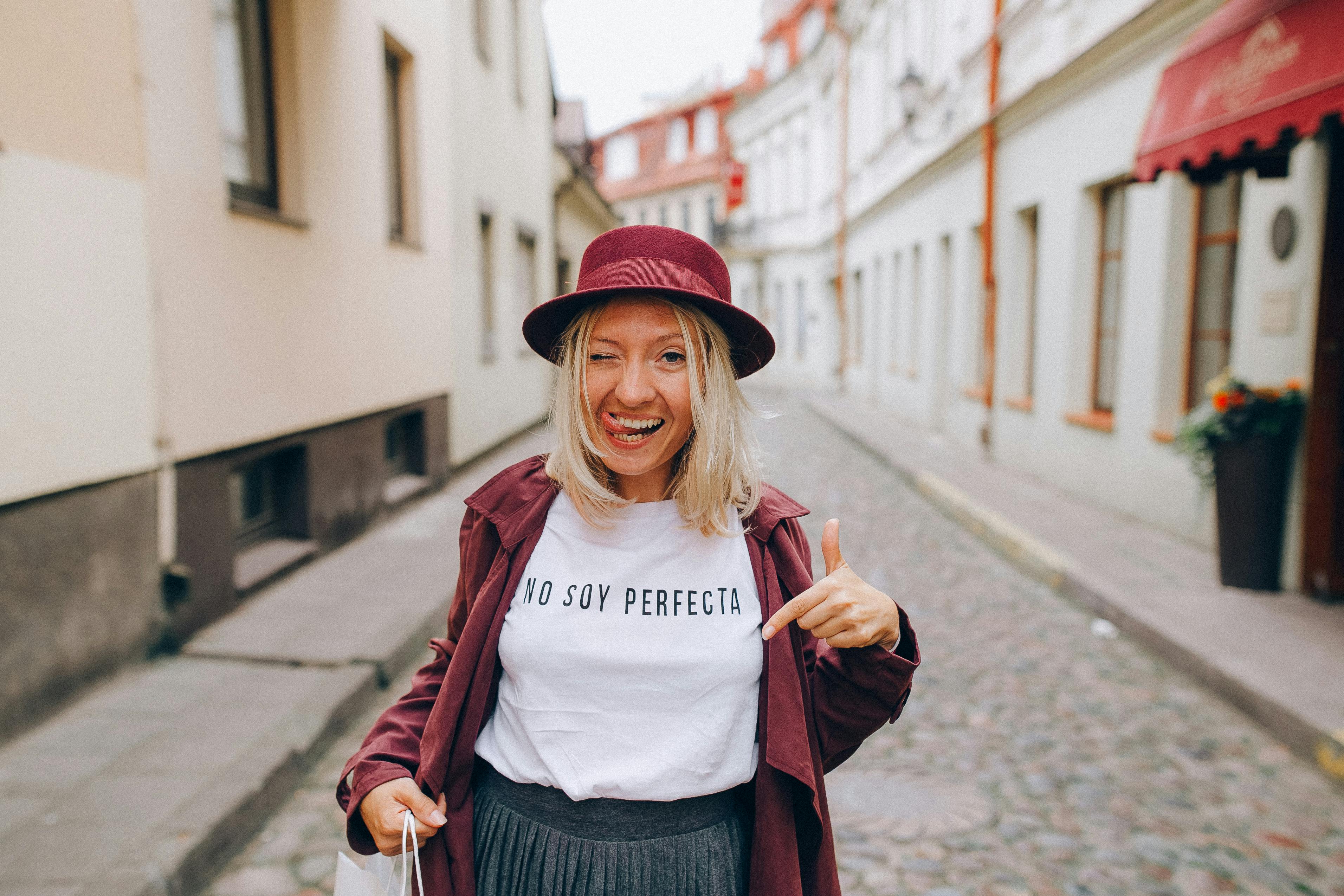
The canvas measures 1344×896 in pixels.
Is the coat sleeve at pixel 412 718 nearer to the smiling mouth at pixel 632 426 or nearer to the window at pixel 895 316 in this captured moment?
the smiling mouth at pixel 632 426

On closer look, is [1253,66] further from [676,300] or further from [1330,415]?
[676,300]

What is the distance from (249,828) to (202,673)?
1468mm

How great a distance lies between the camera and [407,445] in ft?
31.0

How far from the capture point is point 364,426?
7.64 m

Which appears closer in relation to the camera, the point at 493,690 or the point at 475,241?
the point at 493,690

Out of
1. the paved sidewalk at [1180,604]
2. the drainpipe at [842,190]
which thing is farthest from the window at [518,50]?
the drainpipe at [842,190]

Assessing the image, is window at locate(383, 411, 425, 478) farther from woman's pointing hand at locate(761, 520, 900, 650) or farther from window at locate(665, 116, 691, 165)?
window at locate(665, 116, 691, 165)

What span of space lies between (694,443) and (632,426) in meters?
0.12

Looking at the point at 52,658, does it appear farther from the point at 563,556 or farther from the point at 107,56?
the point at 563,556

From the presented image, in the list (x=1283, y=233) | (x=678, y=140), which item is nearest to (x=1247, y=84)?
(x=1283, y=233)

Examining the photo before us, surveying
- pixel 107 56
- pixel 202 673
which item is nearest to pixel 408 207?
pixel 107 56

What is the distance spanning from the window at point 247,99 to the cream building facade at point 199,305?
0.06 ft

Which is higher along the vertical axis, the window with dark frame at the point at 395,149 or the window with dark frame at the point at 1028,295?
the window with dark frame at the point at 395,149

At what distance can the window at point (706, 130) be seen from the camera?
3981 cm
